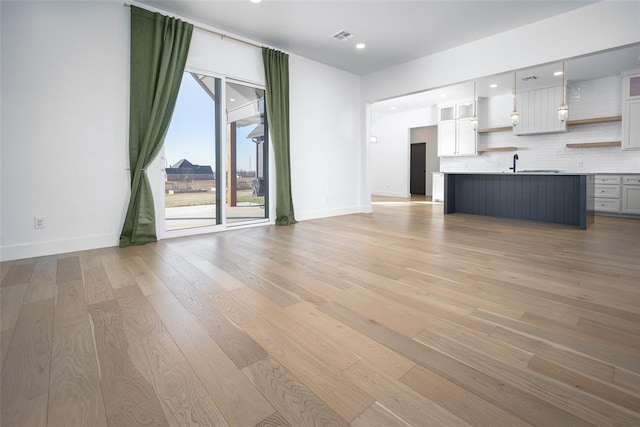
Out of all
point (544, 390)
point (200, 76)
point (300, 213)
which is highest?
point (200, 76)

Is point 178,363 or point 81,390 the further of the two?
point 178,363

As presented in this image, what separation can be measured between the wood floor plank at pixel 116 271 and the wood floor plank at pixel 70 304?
8.0 inches

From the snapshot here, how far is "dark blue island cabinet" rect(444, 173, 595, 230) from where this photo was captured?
4734 millimetres

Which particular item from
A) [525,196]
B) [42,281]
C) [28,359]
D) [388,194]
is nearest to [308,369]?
[28,359]

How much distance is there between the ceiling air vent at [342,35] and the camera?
4.46 metres

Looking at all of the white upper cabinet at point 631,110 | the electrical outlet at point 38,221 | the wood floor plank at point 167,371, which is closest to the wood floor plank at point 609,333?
the wood floor plank at point 167,371

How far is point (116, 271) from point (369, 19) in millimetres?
4154

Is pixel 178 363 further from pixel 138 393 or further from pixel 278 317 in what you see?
pixel 278 317

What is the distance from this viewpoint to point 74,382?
122 cm

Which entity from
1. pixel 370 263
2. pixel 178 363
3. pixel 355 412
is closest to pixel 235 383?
pixel 178 363

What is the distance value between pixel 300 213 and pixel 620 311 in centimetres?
430

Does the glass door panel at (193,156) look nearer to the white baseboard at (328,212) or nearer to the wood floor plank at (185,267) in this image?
the wood floor plank at (185,267)

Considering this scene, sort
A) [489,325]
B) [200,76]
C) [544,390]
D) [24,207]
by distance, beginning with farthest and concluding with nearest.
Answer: [200,76]
[24,207]
[489,325]
[544,390]

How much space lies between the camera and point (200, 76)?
168 inches
